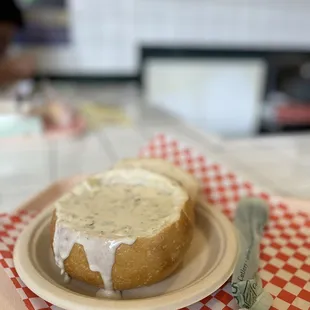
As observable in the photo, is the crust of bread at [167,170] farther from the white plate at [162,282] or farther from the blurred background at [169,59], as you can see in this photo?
the blurred background at [169,59]

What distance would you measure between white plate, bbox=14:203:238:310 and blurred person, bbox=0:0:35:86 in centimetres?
108

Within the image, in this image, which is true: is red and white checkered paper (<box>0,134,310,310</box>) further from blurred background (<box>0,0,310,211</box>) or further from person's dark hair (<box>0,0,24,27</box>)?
person's dark hair (<box>0,0,24,27</box>)

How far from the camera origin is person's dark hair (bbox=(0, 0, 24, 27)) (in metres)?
1.56

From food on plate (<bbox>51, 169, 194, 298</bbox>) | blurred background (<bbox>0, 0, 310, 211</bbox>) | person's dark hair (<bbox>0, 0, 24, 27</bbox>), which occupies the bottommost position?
blurred background (<bbox>0, 0, 310, 211</bbox>)

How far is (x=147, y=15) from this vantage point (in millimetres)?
2031

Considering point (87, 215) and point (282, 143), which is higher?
point (87, 215)

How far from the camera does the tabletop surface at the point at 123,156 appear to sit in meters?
0.81

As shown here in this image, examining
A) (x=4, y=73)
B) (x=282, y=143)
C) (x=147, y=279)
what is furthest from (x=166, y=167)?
(x=4, y=73)

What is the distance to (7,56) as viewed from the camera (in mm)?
1579

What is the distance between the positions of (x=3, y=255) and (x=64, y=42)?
165cm

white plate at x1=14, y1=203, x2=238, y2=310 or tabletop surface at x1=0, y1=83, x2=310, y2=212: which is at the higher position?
white plate at x1=14, y1=203, x2=238, y2=310

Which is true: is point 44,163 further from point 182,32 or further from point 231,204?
point 182,32

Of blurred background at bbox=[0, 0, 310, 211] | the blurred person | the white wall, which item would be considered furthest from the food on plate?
the white wall

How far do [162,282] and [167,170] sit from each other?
0.69 ft
